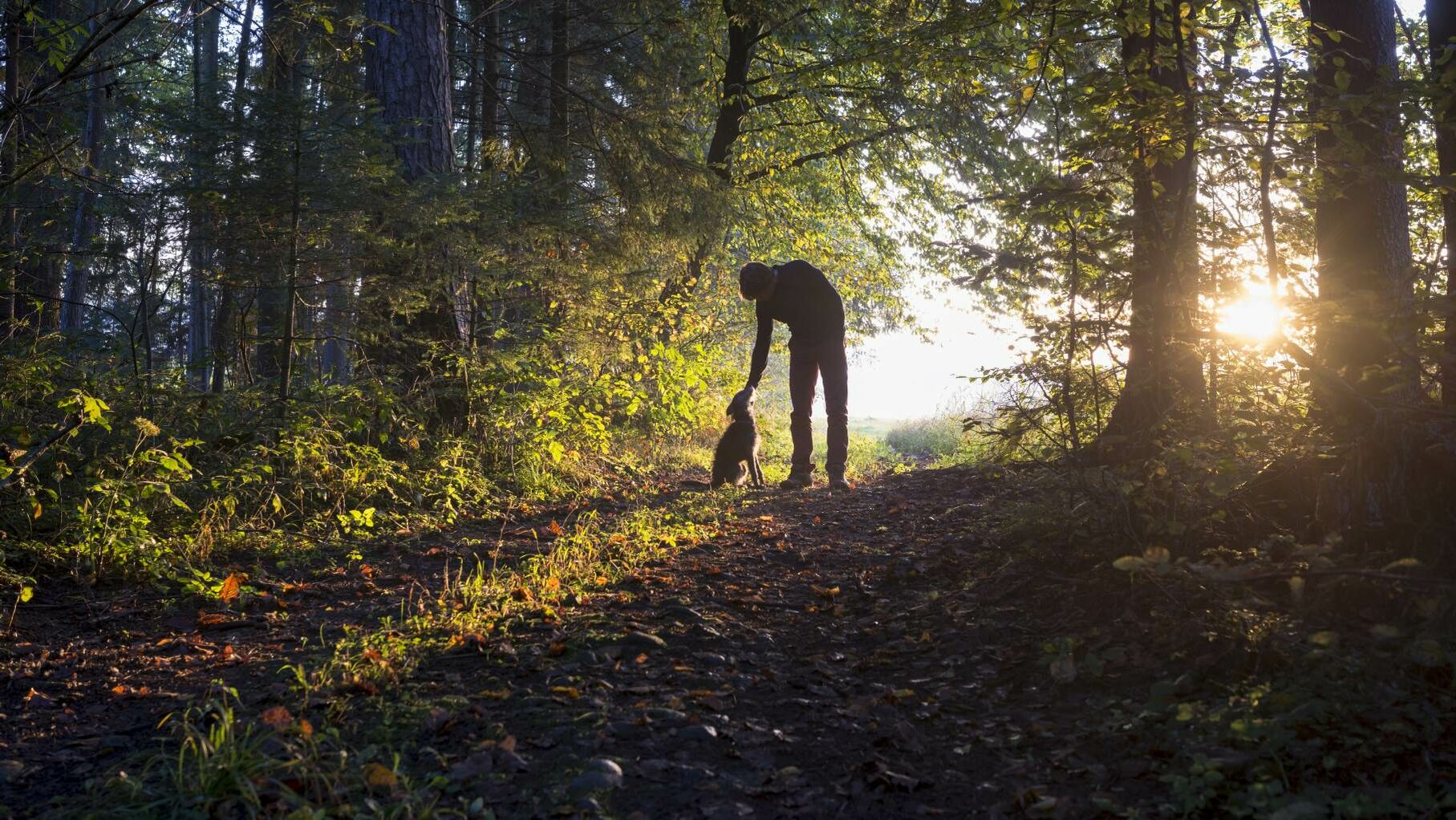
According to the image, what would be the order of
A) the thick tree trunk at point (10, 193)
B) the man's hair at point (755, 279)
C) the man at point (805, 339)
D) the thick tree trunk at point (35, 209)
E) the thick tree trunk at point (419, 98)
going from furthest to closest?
the man at point (805, 339) → the man's hair at point (755, 279) → the thick tree trunk at point (419, 98) → the thick tree trunk at point (10, 193) → the thick tree trunk at point (35, 209)

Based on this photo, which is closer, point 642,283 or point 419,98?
point 419,98

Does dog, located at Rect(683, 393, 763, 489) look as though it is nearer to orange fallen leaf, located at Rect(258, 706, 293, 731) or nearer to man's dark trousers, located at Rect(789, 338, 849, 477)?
man's dark trousers, located at Rect(789, 338, 849, 477)

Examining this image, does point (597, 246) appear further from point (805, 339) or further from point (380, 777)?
point (380, 777)

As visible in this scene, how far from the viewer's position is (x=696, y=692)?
11.4 ft

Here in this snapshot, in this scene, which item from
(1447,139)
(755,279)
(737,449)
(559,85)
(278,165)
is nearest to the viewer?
(1447,139)

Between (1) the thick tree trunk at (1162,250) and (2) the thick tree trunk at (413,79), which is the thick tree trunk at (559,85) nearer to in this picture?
(2) the thick tree trunk at (413,79)

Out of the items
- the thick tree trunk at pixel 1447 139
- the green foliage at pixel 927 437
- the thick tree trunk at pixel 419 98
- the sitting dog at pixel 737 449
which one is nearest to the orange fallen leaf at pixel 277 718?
the thick tree trunk at pixel 1447 139

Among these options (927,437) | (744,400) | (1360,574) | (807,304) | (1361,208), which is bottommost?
(1360,574)

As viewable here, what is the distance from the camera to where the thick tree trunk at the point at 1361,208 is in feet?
11.0

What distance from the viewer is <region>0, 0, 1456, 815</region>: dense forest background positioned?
145 inches

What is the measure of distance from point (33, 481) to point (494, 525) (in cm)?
288

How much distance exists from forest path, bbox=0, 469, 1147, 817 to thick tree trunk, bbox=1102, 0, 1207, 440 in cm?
107

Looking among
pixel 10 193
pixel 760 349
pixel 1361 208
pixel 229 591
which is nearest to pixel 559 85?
pixel 760 349

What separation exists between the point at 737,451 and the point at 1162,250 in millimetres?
5892
